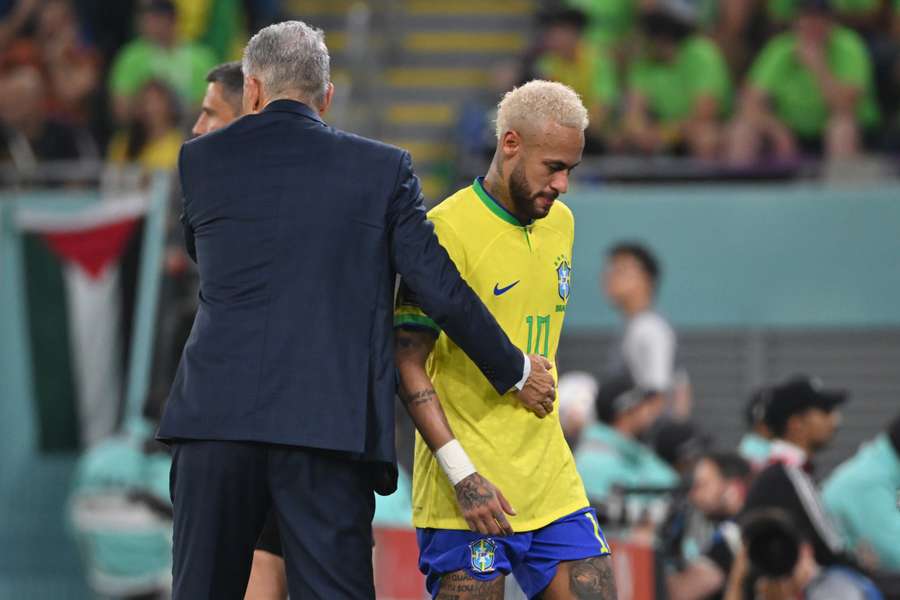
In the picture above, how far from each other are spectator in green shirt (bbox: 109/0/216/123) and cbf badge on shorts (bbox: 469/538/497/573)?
29.2 feet

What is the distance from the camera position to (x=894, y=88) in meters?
12.7

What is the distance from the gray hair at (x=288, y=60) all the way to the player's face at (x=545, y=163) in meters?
0.64

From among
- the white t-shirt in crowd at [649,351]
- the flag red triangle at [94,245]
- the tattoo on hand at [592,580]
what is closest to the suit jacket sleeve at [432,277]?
the tattoo on hand at [592,580]

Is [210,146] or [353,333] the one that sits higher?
[210,146]

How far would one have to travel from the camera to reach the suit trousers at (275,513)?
503 cm

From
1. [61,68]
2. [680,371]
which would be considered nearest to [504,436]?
[680,371]

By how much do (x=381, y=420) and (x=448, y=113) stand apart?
33.4ft

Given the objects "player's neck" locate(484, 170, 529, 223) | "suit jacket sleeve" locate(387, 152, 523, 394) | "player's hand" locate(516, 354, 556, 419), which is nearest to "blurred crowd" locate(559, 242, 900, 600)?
"player's hand" locate(516, 354, 556, 419)

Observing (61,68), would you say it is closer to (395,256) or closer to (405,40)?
(405,40)

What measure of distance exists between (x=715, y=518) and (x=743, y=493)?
0.36m

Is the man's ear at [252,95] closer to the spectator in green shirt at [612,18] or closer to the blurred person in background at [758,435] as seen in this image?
the blurred person in background at [758,435]

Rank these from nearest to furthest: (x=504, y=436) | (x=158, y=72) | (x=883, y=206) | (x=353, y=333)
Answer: (x=353, y=333) → (x=504, y=436) → (x=883, y=206) → (x=158, y=72)

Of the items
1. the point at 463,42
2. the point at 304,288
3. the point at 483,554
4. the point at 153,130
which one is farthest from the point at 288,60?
the point at 463,42

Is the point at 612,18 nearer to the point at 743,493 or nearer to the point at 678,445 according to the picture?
the point at 678,445
